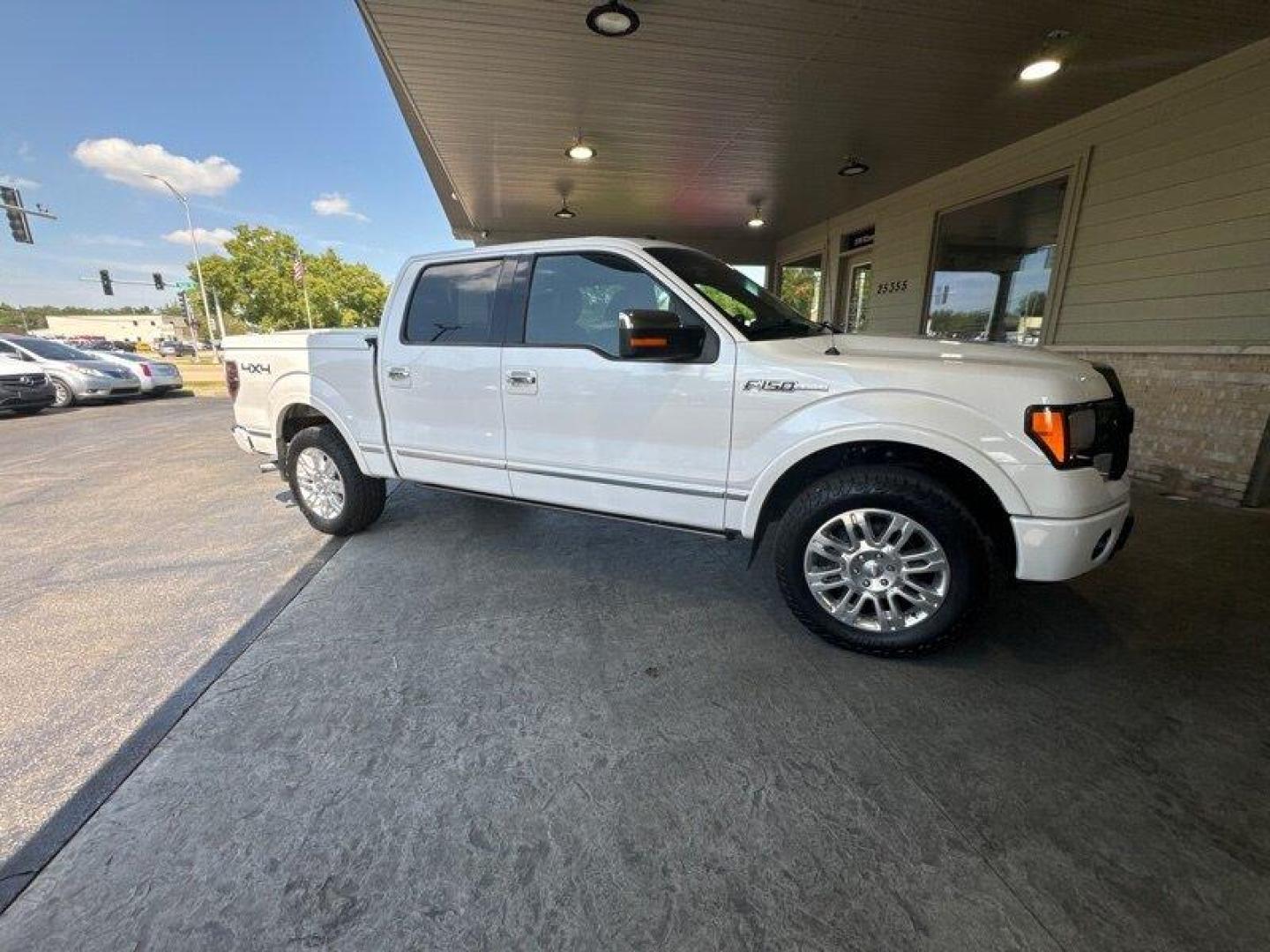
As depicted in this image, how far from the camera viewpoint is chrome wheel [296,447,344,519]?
4148mm

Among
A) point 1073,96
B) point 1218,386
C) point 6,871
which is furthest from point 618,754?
point 1073,96

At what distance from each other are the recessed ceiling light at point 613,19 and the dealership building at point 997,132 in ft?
0.06

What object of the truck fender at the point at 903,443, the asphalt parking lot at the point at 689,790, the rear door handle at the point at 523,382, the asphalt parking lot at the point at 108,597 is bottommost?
the asphalt parking lot at the point at 108,597

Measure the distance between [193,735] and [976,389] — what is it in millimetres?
3442

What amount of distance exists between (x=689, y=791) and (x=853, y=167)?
323 inches

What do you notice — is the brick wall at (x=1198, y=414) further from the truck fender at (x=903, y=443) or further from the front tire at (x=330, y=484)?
the front tire at (x=330, y=484)

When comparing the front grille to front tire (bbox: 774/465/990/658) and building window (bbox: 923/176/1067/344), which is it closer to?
front tire (bbox: 774/465/990/658)

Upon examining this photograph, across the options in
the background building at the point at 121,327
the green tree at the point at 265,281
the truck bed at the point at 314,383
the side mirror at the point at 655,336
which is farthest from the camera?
the background building at the point at 121,327

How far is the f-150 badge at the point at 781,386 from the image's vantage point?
2539mm

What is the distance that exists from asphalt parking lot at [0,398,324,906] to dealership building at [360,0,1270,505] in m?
4.02

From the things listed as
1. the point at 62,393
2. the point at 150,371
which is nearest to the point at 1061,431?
the point at 62,393

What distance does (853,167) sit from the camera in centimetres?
749

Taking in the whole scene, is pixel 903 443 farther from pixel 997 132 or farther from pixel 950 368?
pixel 997 132

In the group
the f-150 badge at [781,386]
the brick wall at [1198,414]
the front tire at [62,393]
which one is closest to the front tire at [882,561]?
the f-150 badge at [781,386]
